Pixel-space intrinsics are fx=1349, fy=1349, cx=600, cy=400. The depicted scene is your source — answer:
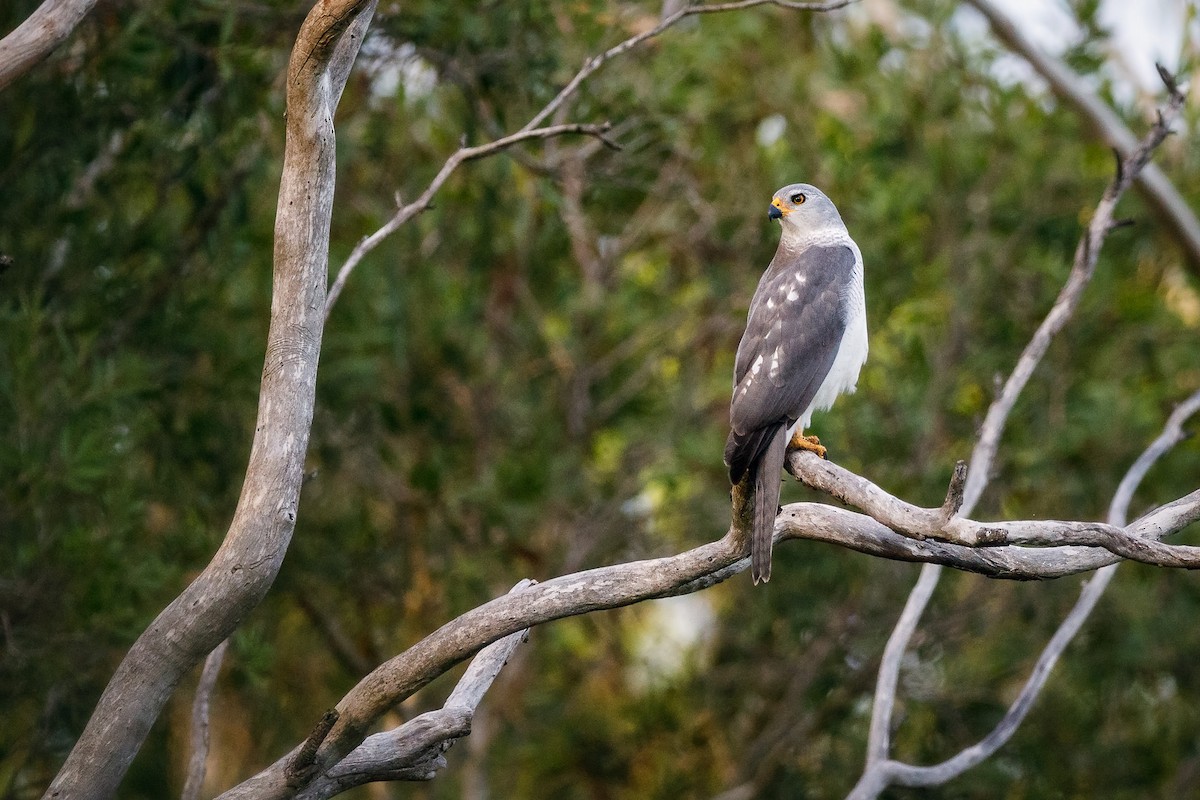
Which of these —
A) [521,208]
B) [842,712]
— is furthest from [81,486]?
[842,712]

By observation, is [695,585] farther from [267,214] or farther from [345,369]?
[267,214]

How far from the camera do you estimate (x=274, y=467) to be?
131 inches

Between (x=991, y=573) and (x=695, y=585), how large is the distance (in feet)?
2.35

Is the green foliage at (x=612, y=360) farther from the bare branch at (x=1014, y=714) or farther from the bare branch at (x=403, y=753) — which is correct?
the bare branch at (x=403, y=753)

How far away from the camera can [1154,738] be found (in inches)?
336

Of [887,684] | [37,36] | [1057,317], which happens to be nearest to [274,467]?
[37,36]

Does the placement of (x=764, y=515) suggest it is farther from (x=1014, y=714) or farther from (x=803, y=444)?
(x=1014, y=714)

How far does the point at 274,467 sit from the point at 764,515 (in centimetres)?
122

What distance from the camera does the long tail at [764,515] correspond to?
3.35 metres

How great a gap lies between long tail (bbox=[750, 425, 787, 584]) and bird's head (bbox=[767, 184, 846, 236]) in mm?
2055

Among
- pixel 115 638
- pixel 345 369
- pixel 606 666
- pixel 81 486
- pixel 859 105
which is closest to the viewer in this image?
pixel 81 486

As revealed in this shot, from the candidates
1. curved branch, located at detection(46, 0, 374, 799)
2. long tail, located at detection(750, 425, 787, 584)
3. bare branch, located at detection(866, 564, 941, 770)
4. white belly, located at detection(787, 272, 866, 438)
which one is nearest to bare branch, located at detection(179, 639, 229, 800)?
curved branch, located at detection(46, 0, 374, 799)

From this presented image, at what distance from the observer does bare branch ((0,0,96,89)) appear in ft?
11.8

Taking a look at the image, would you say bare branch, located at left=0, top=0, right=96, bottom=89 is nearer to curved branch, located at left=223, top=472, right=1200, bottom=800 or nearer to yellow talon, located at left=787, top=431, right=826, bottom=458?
curved branch, located at left=223, top=472, right=1200, bottom=800
